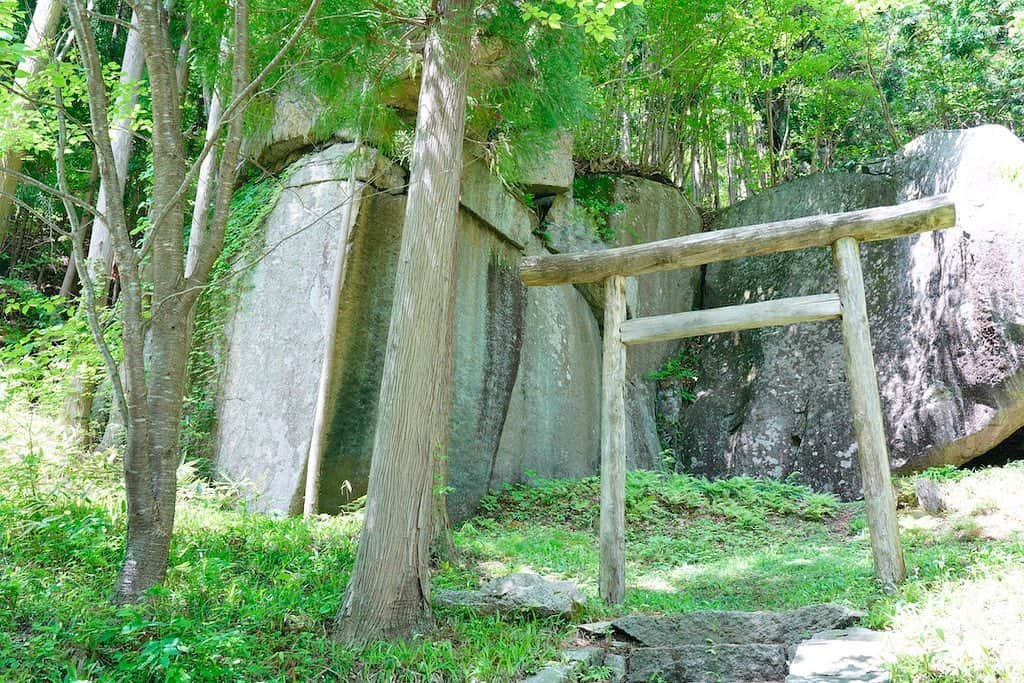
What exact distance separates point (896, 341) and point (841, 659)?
7.79m

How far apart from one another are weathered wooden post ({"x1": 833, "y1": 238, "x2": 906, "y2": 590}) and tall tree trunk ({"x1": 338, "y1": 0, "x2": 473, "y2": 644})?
3049mm

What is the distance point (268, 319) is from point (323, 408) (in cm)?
134

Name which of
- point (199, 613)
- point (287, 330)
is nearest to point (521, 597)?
point (199, 613)

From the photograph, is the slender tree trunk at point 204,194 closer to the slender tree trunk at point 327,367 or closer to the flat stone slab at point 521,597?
the slender tree trunk at point 327,367

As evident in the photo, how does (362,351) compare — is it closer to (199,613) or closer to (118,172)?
(118,172)

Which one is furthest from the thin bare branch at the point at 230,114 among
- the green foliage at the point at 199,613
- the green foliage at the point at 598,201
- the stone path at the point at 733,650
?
the green foliage at the point at 598,201

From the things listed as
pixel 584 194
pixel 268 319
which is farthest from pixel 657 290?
pixel 268 319

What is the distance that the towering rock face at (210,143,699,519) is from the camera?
7773 millimetres

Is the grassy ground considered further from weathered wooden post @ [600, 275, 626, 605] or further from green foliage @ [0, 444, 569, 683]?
weathered wooden post @ [600, 275, 626, 605]

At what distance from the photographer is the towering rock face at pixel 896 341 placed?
30.7 ft

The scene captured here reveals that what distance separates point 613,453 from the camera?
616 centimetres

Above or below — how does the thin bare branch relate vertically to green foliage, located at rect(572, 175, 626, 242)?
below

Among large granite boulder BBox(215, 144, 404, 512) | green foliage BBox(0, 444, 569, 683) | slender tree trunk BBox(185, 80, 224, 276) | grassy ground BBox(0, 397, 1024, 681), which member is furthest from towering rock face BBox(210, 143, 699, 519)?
green foliage BBox(0, 444, 569, 683)

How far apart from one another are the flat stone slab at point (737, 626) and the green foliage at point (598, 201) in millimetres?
7660
